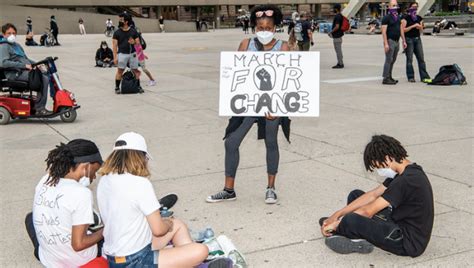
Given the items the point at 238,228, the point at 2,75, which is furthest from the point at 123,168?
the point at 2,75

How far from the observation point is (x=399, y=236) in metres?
3.89

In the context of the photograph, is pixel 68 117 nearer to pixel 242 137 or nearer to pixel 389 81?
pixel 242 137

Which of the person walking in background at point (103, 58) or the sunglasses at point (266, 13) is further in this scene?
the person walking in background at point (103, 58)

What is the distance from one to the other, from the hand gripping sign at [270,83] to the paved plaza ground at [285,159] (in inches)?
34.9

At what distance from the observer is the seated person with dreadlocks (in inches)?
149

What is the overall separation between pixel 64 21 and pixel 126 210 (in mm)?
53057

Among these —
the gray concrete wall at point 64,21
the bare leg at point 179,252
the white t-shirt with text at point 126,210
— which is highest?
the gray concrete wall at point 64,21

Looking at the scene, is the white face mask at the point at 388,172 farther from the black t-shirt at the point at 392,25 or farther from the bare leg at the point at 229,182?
the black t-shirt at the point at 392,25

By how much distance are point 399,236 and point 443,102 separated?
698 centimetres

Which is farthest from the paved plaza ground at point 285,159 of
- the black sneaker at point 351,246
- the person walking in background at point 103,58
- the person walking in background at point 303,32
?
the person walking in background at point 103,58

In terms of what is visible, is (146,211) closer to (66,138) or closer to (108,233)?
(108,233)

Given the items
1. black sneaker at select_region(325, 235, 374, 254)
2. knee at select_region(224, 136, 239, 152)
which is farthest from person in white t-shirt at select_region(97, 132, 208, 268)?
knee at select_region(224, 136, 239, 152)

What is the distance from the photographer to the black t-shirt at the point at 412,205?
3757 mm

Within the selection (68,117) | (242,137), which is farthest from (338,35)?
(242,137)
